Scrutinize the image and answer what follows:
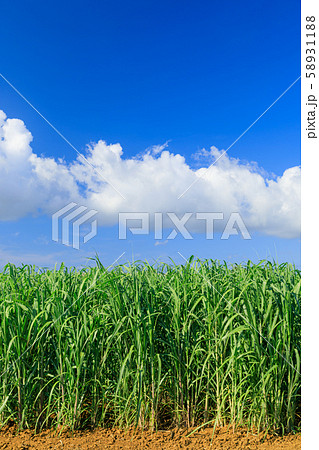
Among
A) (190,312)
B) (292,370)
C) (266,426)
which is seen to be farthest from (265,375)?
(190,312)

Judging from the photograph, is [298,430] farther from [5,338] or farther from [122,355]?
[5,338]

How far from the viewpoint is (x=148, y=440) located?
3.15m

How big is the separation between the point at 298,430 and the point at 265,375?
2.04ft

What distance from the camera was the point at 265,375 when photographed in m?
3.07

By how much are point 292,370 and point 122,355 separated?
136cm

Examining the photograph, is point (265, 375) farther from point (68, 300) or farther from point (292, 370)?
point (68, 300)

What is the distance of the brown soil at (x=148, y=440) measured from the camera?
3.08 meters

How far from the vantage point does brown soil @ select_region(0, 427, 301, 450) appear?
3084 millimetres
